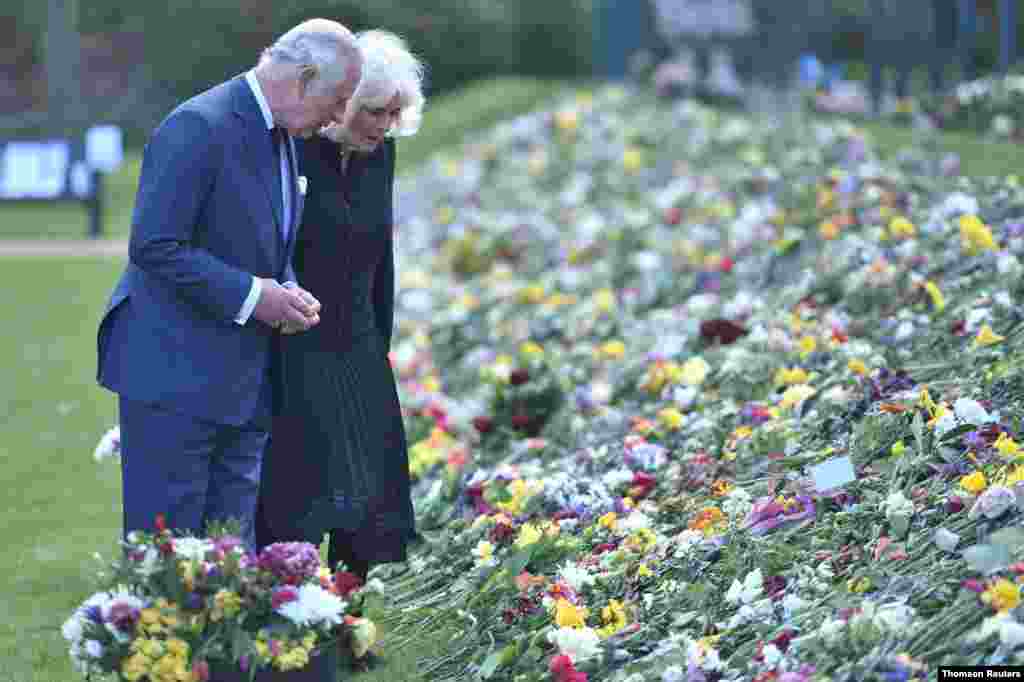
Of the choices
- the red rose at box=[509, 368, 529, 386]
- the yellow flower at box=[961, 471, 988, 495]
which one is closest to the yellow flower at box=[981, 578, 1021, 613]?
the yellow flower at box=[961, 471, 988, 495]

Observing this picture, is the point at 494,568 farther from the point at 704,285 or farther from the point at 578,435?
the point at 704,285

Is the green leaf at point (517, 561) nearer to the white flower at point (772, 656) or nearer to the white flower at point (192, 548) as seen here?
the white flower at point (772, 656)

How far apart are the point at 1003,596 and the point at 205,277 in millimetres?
1963

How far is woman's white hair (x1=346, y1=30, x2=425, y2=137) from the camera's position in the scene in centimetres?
466

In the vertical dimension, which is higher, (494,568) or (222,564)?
(222,564)

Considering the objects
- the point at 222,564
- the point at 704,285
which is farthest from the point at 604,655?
the point at 704,285

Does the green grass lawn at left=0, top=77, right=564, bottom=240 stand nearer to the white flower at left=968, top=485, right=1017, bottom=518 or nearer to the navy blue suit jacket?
the navy blue suit jacket

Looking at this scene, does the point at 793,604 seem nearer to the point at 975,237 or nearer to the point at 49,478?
the point at 975,237

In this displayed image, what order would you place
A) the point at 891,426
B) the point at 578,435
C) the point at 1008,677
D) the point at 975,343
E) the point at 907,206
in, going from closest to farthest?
1. the point at 1008,677
2. the point at 891,426
3. the point at 975,343
4. the point at 578,435
5. the point at 907,206

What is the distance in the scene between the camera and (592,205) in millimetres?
12195

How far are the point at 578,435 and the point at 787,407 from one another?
1168mm

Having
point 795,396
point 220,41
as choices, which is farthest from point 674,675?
point 220,41

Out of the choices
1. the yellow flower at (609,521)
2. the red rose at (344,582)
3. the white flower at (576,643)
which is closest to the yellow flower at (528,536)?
the yellow flower at (609,521)

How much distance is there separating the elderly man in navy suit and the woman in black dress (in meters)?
0.44
